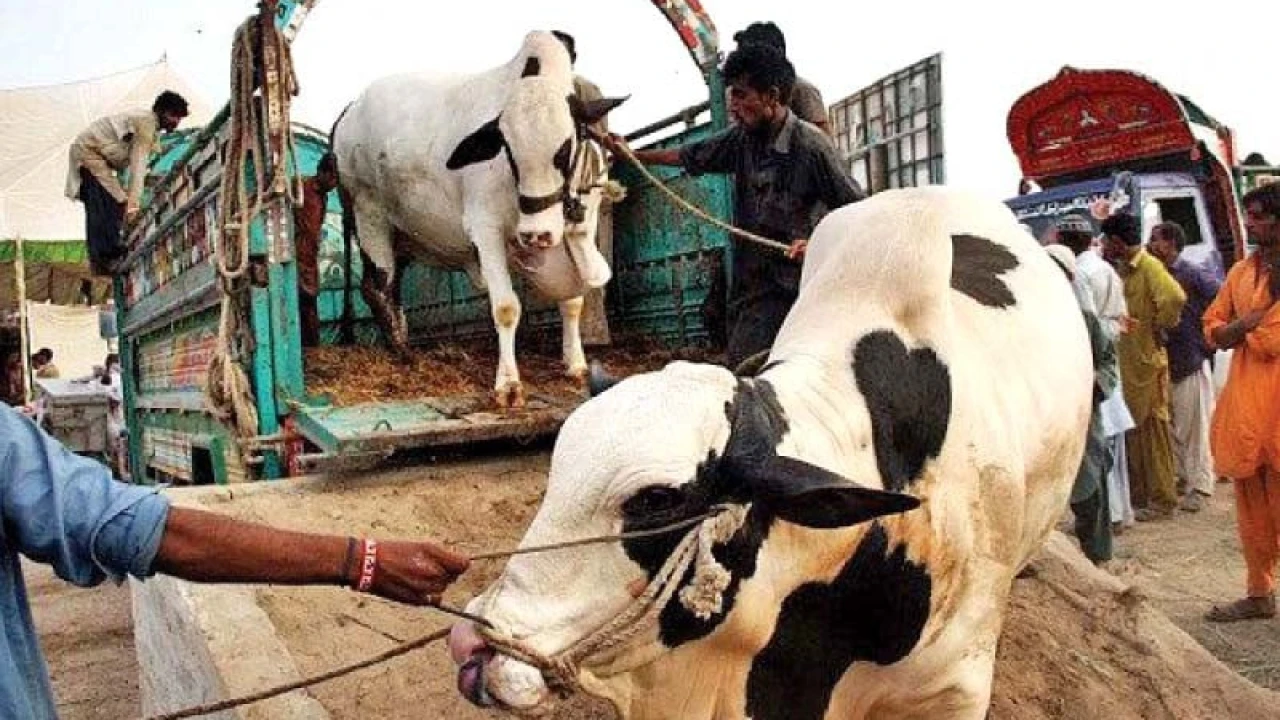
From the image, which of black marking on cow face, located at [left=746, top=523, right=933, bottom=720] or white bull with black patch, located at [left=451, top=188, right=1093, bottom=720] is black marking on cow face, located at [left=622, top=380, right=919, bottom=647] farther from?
black marking on cow face, located at [left=746, top=523, right=933, bottom=720]

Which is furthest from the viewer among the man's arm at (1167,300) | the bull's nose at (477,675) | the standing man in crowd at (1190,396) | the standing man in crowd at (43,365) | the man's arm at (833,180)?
the standing man in crowd at (43,365)

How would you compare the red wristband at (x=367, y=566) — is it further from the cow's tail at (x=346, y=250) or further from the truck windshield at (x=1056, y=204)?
the truck windshield at (x=1056, y=204)

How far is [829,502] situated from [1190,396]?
6656 mm

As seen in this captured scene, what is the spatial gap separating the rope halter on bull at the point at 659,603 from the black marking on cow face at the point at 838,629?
0.27 metres

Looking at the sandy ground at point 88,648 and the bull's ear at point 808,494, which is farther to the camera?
the sandy ground at point 88,648

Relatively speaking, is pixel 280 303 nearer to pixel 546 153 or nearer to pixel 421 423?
pixel 421 423

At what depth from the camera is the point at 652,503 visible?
1.78m

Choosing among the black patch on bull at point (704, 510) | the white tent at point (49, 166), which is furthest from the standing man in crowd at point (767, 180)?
the white tent at point (49, 166)

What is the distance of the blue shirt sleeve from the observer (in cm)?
147

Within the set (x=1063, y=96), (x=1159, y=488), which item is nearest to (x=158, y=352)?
(x=1159, y=488)

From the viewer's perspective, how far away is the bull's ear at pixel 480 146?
4.47 m

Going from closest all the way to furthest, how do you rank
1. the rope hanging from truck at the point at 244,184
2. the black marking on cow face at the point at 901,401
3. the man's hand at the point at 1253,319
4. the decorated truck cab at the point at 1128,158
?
the black marking on cow face at the point at 901,401, the rope hanging from truck at the point at 244,184, the man's hand at the point at 1253,319, the decorated truck cab at the point at 1128,158

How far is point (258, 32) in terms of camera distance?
12.8ft

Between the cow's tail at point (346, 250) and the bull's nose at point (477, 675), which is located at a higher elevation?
the cow's tail at point (346, 250)
